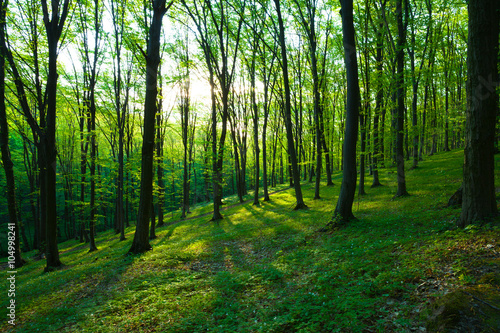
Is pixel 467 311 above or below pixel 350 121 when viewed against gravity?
below

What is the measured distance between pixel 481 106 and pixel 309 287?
5.48 m

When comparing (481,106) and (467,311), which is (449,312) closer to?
(467,311)

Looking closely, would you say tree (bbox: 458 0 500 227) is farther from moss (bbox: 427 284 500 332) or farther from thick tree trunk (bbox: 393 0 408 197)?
thick tree trunk (bbox: 393 0 408 197)

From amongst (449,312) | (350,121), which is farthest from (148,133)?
(449,312)

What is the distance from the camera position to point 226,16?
16203 mm

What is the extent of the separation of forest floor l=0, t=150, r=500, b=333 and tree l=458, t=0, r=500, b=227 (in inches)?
25.4

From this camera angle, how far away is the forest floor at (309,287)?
130 inches

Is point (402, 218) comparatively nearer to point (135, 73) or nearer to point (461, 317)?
point (461, 317)

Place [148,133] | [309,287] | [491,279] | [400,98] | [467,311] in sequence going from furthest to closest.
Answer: [400,98], [148,133], [309,287], [491,279], [467,311]

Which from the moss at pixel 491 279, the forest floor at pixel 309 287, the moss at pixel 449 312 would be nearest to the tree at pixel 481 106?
the forest floor at pixel 309 287

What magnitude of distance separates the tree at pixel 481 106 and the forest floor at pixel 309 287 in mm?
644

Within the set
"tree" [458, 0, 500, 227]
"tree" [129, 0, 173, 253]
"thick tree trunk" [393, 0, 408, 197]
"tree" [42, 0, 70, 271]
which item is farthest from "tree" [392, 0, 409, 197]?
"tree" [42, 0, 70, 271]

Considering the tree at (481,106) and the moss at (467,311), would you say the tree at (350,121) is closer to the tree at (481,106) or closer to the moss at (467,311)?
the tree at (481,106)

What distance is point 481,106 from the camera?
16.3 feet
